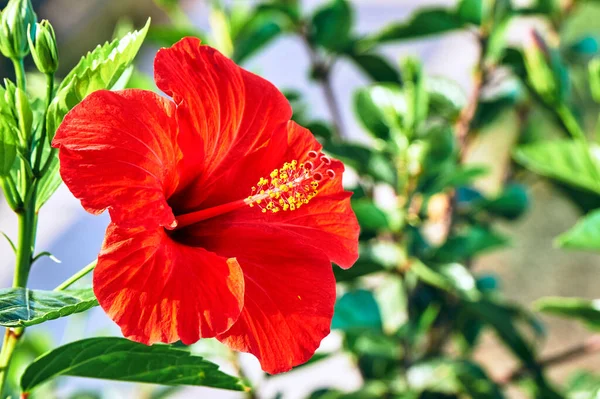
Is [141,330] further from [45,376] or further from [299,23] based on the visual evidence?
[299,23]

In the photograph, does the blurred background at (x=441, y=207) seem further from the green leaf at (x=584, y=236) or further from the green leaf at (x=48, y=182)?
the green leaf at (x=48, y=182)

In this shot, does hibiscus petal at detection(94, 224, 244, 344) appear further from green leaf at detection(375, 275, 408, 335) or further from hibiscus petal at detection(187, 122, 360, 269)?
green leaf at detection(375, 275, 408, 335)

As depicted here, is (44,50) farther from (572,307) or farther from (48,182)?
(572,307)

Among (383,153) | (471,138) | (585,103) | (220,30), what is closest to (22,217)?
(383,153)

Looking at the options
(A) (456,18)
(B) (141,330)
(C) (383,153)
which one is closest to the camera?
(B) (141,330)

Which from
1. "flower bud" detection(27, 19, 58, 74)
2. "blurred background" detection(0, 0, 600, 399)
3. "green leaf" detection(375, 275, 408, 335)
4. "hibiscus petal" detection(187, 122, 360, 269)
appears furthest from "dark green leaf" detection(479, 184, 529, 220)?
"flower bud" detection(27, 19, 58, 74)
